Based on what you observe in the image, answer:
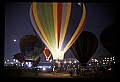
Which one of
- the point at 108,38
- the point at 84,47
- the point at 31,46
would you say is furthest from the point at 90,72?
the point at 31,46

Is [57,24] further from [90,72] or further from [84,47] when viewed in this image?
[90,72]

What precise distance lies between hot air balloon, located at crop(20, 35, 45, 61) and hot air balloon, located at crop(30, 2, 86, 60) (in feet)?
4.83

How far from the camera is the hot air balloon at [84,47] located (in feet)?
30.6

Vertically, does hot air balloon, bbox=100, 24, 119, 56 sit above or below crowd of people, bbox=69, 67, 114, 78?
above

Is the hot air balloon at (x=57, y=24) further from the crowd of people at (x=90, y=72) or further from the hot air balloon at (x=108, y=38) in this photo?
the hot air balloon at (x=108, y=38)

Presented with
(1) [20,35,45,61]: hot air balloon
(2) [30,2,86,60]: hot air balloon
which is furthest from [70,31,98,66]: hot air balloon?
(1) [20,35,45,61]: hot air balloon

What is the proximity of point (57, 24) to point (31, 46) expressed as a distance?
203 cm

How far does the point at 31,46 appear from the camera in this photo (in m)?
10.5

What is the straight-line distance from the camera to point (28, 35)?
10.7 m

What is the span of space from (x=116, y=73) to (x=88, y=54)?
209 cm

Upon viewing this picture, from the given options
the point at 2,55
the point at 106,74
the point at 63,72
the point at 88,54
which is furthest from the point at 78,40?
the point at 2,55

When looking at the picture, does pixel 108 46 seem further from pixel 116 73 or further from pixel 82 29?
pixel 116 73

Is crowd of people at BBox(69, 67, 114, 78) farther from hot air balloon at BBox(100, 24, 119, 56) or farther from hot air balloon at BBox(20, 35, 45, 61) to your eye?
hot air balloon at BBox(20, 35, 45, 61)

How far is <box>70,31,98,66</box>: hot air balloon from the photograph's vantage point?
9312 millimetres
